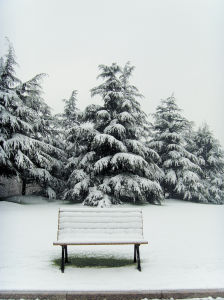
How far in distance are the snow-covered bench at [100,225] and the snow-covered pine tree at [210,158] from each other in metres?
23.7

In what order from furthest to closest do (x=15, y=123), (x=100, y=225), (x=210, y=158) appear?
(x=210, y=158) → (x=15, y=123) → (x=100, y=225)

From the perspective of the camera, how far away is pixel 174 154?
70.4 feet

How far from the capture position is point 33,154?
1574cm

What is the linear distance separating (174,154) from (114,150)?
6809 millimetres

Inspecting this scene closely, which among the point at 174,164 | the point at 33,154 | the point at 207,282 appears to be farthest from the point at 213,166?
the point at 207,282

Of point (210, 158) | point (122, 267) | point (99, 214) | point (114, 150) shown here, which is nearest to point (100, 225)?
point (99, 214)

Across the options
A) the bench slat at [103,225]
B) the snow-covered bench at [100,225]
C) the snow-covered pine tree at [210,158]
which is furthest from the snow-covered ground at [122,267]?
the snow-covered pine tree at [210,158]

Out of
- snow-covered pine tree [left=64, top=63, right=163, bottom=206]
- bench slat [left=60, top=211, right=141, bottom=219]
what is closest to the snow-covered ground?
bench slat [left=60, top=211, right=141, bottom=219]

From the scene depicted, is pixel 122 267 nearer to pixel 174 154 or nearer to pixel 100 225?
pixel 100 225

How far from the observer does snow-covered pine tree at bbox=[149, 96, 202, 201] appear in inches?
842

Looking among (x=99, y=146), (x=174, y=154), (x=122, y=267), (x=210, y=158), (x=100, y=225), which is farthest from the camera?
(x=210, y=158)

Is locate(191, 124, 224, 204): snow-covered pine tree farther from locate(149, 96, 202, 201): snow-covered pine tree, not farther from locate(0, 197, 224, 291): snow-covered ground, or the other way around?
locate(0, 197, 224, 291): snow-covered ground

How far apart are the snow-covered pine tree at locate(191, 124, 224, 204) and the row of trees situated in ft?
18.9

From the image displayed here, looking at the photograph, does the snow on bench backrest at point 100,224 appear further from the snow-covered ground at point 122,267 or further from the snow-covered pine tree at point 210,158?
the snow-covered pine tree at point 210,158
